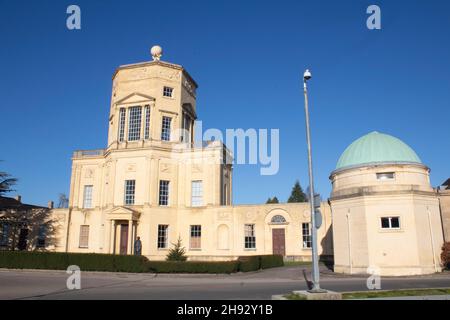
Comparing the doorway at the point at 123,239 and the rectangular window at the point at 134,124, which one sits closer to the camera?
the doorway at the point at 123,239

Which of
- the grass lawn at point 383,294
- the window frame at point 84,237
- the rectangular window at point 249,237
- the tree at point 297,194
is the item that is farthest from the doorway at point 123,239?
the tree at point 297,194

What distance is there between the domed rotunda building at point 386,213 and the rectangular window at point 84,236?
87.7ft

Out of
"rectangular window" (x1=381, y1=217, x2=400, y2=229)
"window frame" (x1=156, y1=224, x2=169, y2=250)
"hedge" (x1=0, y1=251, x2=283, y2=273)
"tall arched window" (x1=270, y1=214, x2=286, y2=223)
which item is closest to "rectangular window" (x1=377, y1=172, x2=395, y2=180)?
"rectangular window" (x1=381, y1=217, x2=400, y2=229)

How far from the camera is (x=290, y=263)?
114ft

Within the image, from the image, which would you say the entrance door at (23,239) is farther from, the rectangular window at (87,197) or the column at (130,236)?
the column at (130,236)

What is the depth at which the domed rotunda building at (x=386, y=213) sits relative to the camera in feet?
73.2

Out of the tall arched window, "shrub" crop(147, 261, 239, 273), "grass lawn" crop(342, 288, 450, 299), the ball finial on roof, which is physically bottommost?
"grass lawn" crop(342, 288, 450, 299)

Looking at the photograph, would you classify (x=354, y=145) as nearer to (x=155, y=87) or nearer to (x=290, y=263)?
(x=290, y=263)

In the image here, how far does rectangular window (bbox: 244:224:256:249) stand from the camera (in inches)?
1489

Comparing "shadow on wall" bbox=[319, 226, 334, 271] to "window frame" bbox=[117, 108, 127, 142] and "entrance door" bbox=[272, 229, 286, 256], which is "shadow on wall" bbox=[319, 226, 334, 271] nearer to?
"entrance door" bbox=[272, 229, 286, 256]

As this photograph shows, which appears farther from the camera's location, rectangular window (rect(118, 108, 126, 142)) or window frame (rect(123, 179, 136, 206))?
rectangular window (rect(118, 108, 126, 142))

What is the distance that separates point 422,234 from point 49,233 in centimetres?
3642

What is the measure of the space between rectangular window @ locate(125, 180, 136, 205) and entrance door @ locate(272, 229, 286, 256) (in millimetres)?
14455
